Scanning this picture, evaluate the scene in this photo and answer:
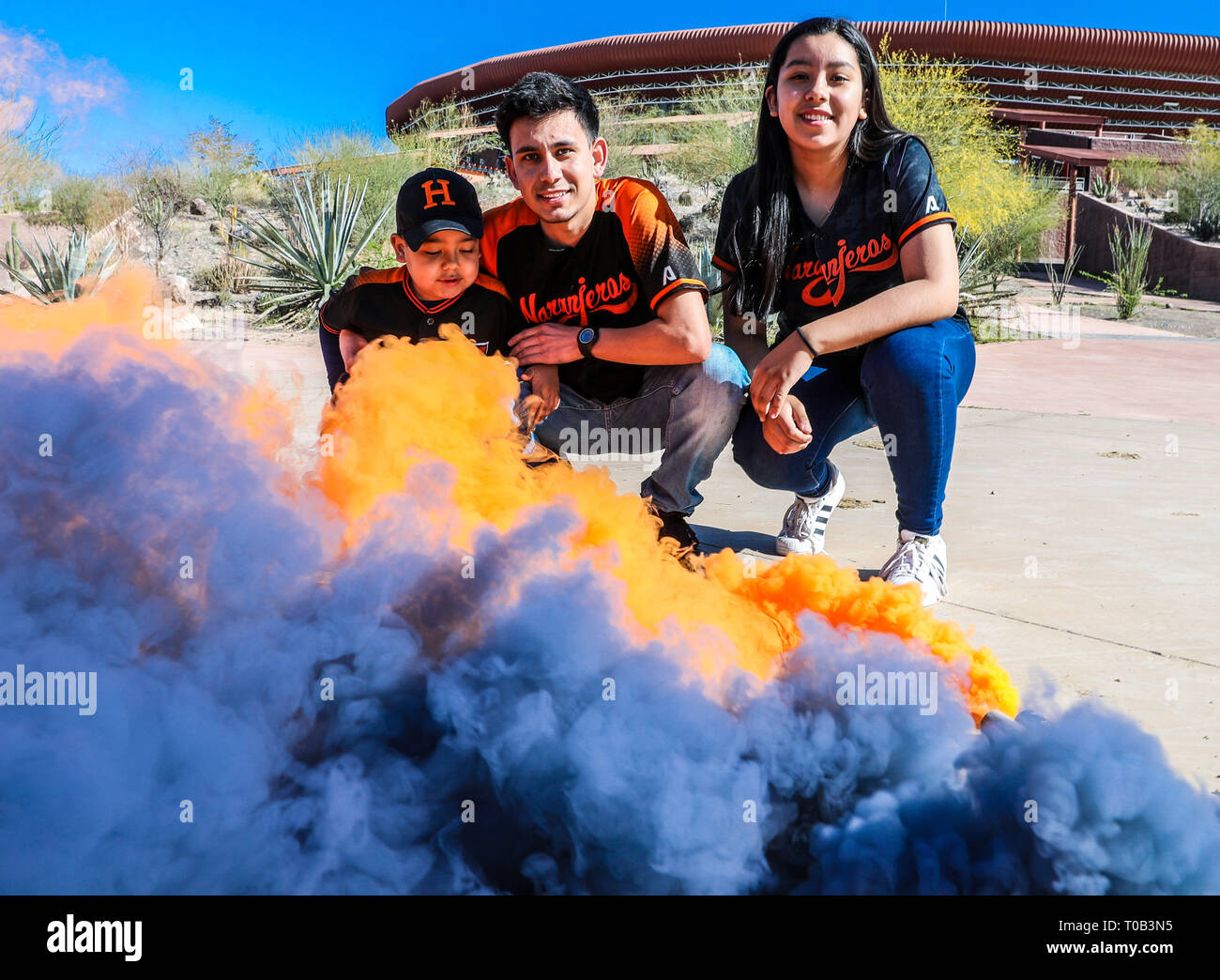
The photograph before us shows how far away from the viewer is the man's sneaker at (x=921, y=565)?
7.22 feet

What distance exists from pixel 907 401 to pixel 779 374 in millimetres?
322

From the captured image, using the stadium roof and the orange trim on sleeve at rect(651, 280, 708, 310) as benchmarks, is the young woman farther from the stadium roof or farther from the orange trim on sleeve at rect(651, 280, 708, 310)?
A: the stadium roof

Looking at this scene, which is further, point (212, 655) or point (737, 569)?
point (737, 569)

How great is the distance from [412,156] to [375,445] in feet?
42.9

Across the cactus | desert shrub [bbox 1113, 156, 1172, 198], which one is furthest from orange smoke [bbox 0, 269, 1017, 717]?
desert shrub [bbox 1113, 156, 1172, 198]

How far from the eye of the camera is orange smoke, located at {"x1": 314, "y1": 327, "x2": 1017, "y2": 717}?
4.72 feet

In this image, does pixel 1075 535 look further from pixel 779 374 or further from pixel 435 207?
pixel 435 207

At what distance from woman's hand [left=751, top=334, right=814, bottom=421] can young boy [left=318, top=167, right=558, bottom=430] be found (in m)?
0.52

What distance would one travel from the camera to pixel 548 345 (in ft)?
7.59

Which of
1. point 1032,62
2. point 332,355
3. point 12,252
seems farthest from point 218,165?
point 1032,62

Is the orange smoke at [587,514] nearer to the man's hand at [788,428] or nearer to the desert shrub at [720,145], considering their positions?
the man's hand at [788,428]
